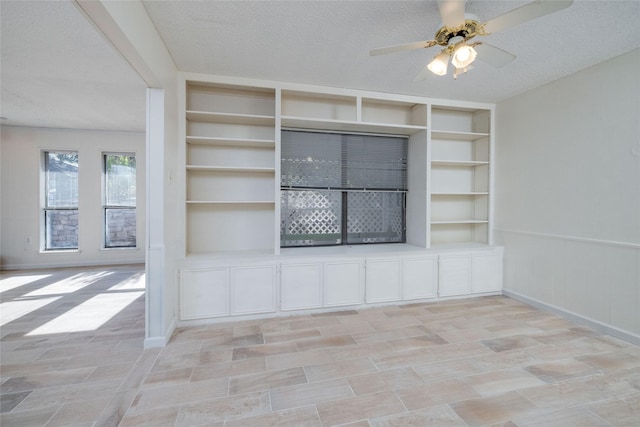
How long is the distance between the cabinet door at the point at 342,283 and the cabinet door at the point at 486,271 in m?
1.61

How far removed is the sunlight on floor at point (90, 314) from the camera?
2802 mm

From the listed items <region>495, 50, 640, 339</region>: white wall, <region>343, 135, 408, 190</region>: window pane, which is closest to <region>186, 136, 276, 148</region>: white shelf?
<region>343, 135, 408, 190</region>: window pane

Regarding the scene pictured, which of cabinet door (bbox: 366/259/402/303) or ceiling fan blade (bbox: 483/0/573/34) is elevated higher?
ceiling fan blade (bbox: 483/0/573/34)

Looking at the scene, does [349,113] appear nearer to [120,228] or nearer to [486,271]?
[486,271]

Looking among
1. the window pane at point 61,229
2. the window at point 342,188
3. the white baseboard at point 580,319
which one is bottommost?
the white baseboard at point 580,319

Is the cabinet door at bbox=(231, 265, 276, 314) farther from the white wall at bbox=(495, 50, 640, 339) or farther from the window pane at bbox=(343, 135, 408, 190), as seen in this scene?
the white wall at bbox=(495, 50, 640, 339)

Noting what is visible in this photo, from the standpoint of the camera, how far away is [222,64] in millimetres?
2764

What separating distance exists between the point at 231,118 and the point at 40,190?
4737 mm

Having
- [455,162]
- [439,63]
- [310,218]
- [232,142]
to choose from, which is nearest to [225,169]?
[232,142]

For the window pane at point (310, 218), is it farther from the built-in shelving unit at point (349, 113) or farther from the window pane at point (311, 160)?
the built-in shelving unit at point (349, 113)

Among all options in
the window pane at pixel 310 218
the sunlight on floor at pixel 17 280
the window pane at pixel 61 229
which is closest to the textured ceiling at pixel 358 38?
the window pane at pixel 310 218

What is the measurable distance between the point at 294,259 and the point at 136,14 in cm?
240

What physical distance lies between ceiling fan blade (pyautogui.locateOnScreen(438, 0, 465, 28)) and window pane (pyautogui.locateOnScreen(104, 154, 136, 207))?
588 centimetres

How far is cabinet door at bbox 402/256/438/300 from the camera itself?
346 centimetres
